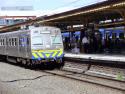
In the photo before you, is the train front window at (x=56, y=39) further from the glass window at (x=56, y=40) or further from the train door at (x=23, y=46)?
the train door at (x=23, y=46)

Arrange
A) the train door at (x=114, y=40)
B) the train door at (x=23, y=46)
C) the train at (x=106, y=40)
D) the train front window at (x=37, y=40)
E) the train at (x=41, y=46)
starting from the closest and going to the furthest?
the train at (x=41, y=46), the train front window at (x=37, y=40), the train door at (x=23, y=46), the train at (x=106, y=40), the train door at (x=114, y=40)

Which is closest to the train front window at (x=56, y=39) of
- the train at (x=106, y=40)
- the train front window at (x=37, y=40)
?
the train front window at (x=37, y=40)

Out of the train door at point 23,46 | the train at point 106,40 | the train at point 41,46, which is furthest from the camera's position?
the train at point 106,40

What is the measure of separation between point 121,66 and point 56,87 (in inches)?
149

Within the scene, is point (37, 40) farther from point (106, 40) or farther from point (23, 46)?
point (106, 40)

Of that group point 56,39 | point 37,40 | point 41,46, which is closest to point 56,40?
point 56,39

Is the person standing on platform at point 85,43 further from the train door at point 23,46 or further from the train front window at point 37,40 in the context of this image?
the train front window at point 37,40

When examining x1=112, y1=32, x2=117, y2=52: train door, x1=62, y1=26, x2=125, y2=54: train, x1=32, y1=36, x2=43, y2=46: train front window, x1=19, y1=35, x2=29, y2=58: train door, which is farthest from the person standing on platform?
x1=32, y1=36, x2=43, y2=46: train front window

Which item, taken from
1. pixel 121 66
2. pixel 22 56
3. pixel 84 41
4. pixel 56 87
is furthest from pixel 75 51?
pixel 56 87

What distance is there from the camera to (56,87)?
44.7ft

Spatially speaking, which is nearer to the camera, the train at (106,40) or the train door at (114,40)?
the train at (106,40)

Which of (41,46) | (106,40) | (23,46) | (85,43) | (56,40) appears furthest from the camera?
(106,40)

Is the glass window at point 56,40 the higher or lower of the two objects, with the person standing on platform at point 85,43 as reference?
higher

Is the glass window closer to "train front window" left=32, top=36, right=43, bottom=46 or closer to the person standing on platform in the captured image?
"train front window" left=32, top=36, right=43, bottom=46
